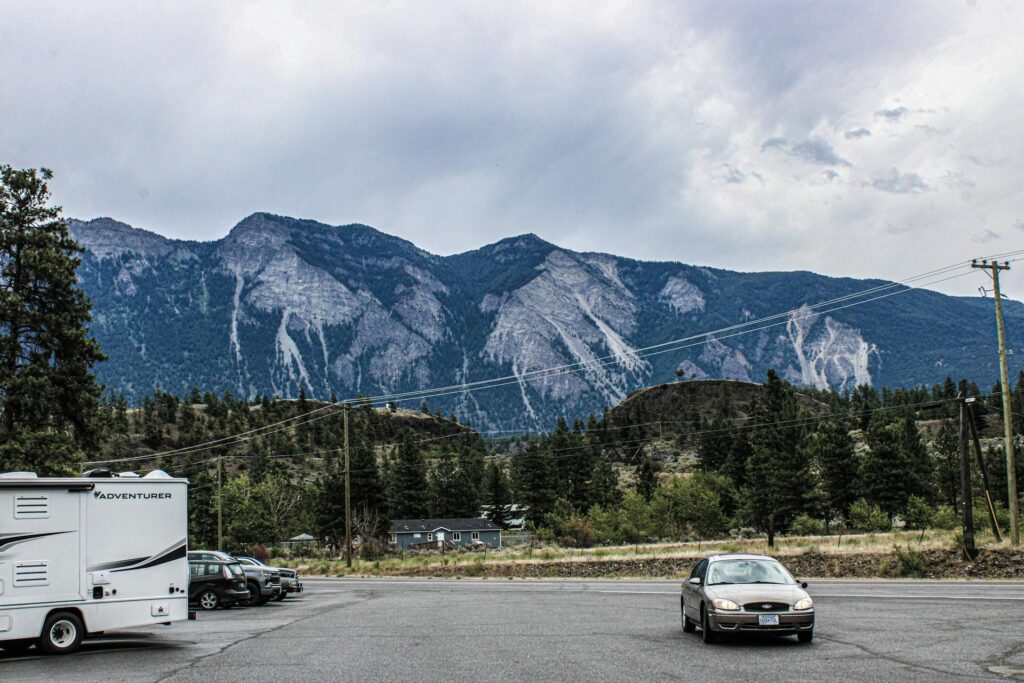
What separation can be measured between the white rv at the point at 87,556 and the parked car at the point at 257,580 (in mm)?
12618

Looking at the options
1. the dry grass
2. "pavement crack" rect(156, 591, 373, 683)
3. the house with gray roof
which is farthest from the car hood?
the house with gray roof

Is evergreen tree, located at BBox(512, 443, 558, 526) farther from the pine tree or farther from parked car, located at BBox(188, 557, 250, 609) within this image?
parked car, located at BBox(188, 557, 250, 609)

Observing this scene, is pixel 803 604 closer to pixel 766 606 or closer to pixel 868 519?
pixel 766 606

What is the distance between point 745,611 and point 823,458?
68.7 metres

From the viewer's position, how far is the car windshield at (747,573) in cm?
1595

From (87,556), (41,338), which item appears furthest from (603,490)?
(87,556)

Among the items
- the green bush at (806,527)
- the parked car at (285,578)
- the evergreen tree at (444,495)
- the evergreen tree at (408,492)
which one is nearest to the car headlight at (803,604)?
the parked car at (285,578)

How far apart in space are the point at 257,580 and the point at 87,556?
1483 cm

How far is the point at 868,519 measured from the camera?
66.5 metres

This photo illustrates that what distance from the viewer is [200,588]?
1126 inches

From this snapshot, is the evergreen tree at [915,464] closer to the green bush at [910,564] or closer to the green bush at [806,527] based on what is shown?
the green bush at [806,527]

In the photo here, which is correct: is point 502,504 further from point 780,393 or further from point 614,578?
point 614,578

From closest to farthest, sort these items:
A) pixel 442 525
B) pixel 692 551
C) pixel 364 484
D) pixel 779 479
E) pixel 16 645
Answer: pixel 16 645, pixel 692 551, pixel 779 479, pixel 364 484, pixel 442 525

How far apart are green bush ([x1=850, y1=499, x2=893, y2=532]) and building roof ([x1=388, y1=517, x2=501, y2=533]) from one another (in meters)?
42.5
